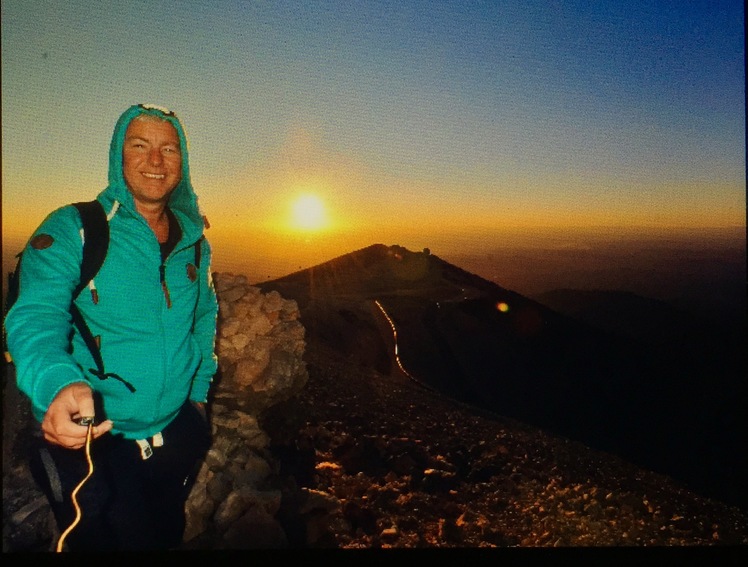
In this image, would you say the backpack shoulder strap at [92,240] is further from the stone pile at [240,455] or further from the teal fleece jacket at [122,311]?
the stone pile at [240,455]

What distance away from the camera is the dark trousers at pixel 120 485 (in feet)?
5.42

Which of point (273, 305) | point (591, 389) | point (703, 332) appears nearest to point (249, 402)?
point (273, 305)

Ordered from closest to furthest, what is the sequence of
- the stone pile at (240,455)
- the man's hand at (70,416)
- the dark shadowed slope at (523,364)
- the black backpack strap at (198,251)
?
1. the man's hand at (70,416)
2. the black backpack strap at (198,251)
3. the stone pile at (240,455)
4. the dark shadowed slope at (523,364)

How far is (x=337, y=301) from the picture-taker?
7.14 m

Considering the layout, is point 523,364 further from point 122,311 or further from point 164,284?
point 122,311

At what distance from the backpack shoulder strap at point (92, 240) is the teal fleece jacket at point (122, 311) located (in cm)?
3

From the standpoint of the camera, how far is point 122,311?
67.3 inches

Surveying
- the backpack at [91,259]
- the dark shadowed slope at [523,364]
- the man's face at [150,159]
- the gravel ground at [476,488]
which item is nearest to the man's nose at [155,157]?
the man's face at [150,159]

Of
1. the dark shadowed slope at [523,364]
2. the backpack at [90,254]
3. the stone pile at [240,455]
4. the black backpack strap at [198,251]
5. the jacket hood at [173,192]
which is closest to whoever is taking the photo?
the backpack at [90,254]

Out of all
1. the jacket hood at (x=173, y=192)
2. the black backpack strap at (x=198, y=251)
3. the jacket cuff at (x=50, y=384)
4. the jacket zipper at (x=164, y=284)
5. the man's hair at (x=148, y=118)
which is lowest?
the jacket cuff at (x=50, y=384)

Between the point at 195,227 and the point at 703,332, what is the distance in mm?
11482

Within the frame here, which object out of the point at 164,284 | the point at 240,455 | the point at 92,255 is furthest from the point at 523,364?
the point at 92,255

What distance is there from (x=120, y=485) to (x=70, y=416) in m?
0.49

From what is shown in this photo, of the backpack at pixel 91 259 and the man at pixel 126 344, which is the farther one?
the backpack at pixel 91 259
